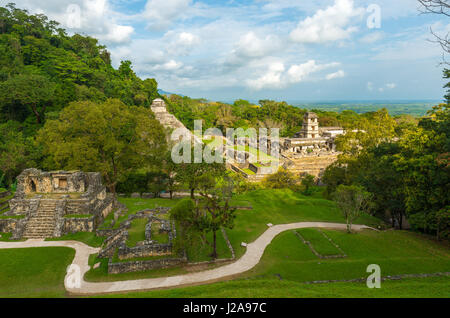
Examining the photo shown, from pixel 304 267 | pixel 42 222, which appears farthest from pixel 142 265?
pixel 42 222

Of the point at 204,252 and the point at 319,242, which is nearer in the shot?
the point at 204,252

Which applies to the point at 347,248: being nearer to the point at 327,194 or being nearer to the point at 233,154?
the point at 327,194

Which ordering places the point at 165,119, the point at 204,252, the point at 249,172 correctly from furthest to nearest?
the point at 165,119 < the point at 249,172 < the point at 204,252

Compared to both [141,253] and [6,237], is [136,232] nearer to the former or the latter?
[141,253]

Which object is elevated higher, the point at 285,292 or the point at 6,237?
the point at 285,292

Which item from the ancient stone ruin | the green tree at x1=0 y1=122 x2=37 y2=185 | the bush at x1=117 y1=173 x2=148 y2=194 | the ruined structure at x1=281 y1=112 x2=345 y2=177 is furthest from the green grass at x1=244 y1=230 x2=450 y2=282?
the green tree at x1=0 y1=122 x2=37 y2=185
